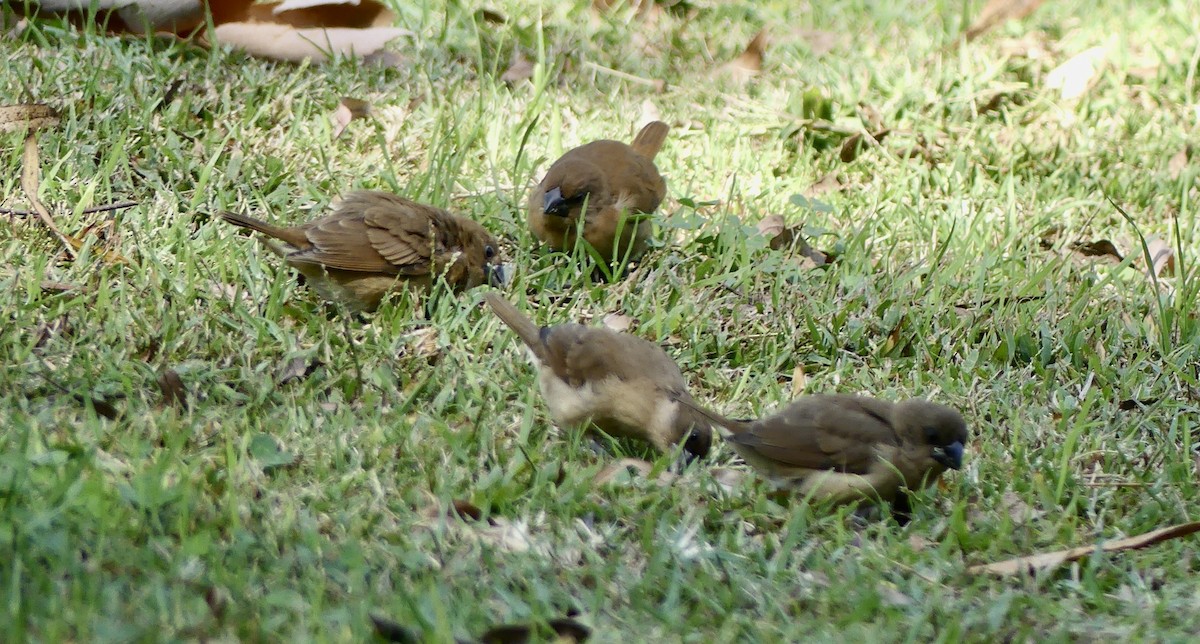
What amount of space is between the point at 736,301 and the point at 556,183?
0.94 m

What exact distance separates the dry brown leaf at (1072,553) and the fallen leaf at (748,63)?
14.3 ft

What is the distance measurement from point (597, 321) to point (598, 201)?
599 millimetres

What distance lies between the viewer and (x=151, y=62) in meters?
6.38

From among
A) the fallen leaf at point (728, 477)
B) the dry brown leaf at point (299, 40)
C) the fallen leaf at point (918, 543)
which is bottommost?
A: the fallen leaf at point (728, 477)

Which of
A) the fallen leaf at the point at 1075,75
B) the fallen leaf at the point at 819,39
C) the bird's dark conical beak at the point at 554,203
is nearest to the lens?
the bird's dark conical beak at the point at 554,203

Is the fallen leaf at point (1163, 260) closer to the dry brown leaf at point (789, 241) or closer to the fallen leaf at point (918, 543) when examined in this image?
the dry brown leaf at point (789, 241)

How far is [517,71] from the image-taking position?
24.1 feet

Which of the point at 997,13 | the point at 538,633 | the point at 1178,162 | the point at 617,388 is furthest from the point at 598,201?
the point at 997,13

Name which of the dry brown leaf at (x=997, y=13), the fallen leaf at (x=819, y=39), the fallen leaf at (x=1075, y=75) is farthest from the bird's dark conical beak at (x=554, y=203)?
the dry brown leaf at (x=997, y=13)

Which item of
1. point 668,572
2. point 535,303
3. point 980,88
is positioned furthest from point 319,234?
point 980,88

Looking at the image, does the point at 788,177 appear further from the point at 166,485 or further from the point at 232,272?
the point at 166,485

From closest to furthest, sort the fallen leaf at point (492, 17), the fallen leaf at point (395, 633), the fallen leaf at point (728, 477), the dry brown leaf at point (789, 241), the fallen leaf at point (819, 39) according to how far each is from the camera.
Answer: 1. the fallen leaf at point (395, 633)
2. the fallen leaf at point (728, 477)
3. the dry brown leaf at point (789, 241)
4. the fallen leaf at point (492, 17)
5. the fallen leaf at point (819, 39)

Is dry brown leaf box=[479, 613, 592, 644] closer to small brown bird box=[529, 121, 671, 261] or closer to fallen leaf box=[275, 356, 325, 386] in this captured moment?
fallen leaf box=[275, 356, 325, 386]

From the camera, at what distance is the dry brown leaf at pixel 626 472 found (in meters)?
4.36
